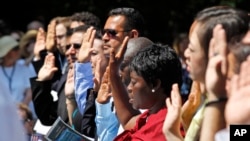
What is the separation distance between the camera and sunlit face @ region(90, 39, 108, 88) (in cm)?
649

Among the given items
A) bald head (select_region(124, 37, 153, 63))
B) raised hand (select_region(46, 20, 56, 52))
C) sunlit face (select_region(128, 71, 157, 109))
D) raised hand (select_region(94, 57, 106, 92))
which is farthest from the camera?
raised hand (select_region(46, 20, 56, 52))

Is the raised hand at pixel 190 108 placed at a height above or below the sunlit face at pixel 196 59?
below

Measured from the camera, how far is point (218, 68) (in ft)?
12.8

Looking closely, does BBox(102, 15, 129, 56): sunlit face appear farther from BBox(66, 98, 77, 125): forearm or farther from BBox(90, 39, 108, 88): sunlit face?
BBox(66, 98, 77, 125): forearm

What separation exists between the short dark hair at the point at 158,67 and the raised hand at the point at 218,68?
1484 millimetres

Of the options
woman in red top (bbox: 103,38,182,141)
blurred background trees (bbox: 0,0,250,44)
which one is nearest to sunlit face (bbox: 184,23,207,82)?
woman in red top (bbox: 103,38,182,141)

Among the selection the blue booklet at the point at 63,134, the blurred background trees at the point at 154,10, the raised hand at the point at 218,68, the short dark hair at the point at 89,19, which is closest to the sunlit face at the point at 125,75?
the blue booklet at the point at 63,134

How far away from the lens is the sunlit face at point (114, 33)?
262 inches

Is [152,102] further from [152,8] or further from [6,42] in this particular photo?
[152,8]

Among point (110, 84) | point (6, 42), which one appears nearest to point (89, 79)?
point (110, 84)

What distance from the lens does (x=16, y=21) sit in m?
17.3

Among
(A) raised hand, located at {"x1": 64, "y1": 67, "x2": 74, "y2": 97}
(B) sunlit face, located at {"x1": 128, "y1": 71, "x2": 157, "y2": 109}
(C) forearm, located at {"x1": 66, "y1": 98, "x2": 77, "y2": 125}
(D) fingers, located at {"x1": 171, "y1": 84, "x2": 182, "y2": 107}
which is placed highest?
(D) fingers, located at {"x1": 171, "y1": 84, "x2": 182, "y2": 107}

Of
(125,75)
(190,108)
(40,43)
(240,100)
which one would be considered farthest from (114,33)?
(240,100)

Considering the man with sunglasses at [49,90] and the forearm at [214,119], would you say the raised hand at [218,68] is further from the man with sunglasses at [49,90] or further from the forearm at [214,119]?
the man with sunglasses at [49,90]
